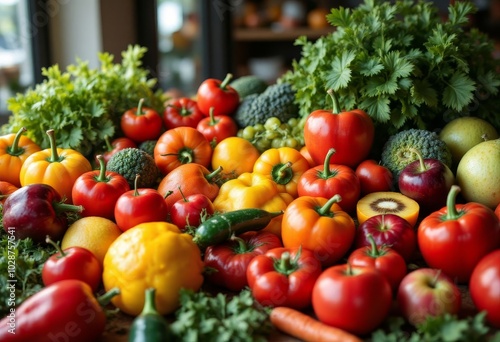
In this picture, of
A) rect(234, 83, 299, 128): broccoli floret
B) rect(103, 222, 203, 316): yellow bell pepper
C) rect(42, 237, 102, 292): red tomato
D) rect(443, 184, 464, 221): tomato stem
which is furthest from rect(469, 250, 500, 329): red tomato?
rect(234, 83, 299, 128): broccoli floret

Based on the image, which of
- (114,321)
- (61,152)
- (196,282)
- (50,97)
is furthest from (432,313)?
(50,97)

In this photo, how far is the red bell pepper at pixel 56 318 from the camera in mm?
1094

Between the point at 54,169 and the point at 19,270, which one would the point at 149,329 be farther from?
the point at 54,169

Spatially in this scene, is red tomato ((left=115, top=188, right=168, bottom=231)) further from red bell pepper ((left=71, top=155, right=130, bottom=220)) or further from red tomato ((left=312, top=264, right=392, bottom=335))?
red tomato ((left=312, top=264, right=392, bottom=335))

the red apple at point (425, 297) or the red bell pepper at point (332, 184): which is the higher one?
the red bell pepper at point (332, 184)

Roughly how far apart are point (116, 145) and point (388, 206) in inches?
39.2

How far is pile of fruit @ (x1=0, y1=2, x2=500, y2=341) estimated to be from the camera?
114 centimetres

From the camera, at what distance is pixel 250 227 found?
4.79ft

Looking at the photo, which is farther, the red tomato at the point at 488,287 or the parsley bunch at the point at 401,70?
the parsley bunch at the point at 401,70

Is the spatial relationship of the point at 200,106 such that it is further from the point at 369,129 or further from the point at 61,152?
the point at 369,129

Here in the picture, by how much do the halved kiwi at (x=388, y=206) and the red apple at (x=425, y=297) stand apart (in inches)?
12.7

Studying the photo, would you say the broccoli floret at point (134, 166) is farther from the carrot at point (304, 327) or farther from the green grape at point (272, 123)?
the carrot at point (304, 327)

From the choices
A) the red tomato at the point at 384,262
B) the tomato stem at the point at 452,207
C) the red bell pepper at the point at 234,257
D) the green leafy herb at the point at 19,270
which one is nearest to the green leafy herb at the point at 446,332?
the red tomato at the point at 384,262

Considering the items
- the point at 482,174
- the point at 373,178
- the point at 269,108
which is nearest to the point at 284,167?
the point at 373,178
